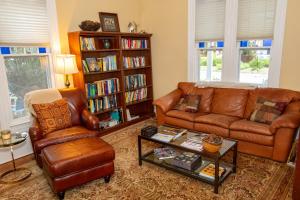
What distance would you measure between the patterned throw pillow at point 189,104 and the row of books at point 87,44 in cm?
173

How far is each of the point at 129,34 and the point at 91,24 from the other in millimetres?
768

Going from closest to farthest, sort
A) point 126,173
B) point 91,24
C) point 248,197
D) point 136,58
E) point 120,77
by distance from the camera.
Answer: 1. point 248,197
2. point 126,173
3. point 91,24
4. point 120,77
5. point 136,58

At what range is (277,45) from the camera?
346 centimetres

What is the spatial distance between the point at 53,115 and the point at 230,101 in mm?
2659

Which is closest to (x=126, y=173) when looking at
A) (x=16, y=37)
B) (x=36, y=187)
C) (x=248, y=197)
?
(x=36, y=187)

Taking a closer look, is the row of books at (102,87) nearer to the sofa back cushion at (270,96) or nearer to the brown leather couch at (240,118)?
the brown leather couch at (240,118)

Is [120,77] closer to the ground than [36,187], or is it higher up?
higher up

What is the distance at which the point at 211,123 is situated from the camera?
3.29 m

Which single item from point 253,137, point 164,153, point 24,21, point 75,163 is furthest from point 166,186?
point 24,21

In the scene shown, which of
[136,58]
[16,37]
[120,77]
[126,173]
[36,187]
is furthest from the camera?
[136,58]

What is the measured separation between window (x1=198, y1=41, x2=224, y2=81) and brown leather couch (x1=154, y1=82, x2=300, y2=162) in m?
0.43

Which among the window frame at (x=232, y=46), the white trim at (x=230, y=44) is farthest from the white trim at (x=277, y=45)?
the white trim at (x=230, y=44)

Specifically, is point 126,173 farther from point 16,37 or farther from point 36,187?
point 16,37

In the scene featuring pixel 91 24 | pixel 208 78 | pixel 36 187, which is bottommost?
pixel 36 187
